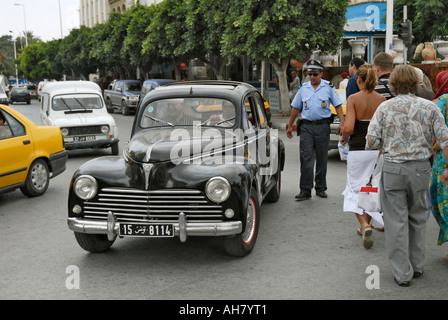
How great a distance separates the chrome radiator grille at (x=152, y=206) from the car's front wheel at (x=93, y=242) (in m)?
0.36

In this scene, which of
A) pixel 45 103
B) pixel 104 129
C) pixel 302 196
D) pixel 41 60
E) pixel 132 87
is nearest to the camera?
pixel 302 196

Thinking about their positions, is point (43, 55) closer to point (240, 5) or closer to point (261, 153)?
point (240, 5)

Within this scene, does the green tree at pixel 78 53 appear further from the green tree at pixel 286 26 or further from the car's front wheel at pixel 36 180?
the car's front wheel at pixel 36 180

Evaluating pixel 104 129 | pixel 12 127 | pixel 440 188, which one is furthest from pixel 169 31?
pixel 440 188

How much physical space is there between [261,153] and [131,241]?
1925mm

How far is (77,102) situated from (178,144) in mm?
9493

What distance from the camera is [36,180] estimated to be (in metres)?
9.19

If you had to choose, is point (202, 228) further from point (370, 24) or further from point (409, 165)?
point (370, 24)

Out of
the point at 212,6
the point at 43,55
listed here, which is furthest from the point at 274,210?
the point at 43,55

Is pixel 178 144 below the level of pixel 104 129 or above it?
above

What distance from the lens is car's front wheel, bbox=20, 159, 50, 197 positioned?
8969 millimetres

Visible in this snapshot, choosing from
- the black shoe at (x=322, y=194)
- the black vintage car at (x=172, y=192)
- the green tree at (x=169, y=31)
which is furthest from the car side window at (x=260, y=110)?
the green tree at (x=169, y=31)

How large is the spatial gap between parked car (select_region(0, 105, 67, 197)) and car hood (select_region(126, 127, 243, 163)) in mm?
2974
